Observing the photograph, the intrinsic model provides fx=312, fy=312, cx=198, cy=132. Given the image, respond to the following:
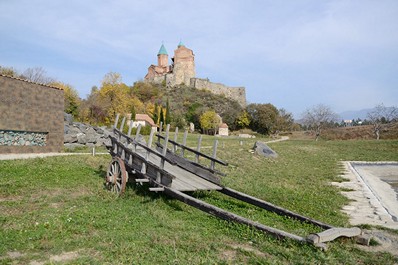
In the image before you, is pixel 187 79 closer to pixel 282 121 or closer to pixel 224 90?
pixel 224 90

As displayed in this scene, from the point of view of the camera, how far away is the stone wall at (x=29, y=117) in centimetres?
1449

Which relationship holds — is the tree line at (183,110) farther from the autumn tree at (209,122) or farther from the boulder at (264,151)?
the boulder at (264,151)

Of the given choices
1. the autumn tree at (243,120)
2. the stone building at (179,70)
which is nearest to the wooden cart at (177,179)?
the autumn tree at (243,120)

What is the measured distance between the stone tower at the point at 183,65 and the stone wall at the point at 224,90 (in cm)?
233

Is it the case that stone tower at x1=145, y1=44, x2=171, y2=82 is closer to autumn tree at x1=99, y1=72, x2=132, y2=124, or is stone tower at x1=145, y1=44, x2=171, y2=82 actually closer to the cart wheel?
autumn tree at x1=99, y1=72, x2=132, y2=124

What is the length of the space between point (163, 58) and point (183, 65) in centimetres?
1046

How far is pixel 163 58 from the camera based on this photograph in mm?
96812

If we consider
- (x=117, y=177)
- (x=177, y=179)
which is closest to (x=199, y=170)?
(x=177, y=179)

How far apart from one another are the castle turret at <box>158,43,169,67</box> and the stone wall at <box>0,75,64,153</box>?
268ft

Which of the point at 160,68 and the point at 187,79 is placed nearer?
the point at 187,79

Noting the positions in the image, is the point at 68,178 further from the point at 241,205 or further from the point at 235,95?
the point at 235,95

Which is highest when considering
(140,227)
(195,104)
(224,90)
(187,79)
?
(187,79)

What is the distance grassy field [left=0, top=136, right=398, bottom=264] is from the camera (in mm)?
3975

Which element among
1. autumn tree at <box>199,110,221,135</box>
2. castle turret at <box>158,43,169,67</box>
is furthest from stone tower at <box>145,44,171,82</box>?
autumn tree at <box>199,110,221,135</box>
